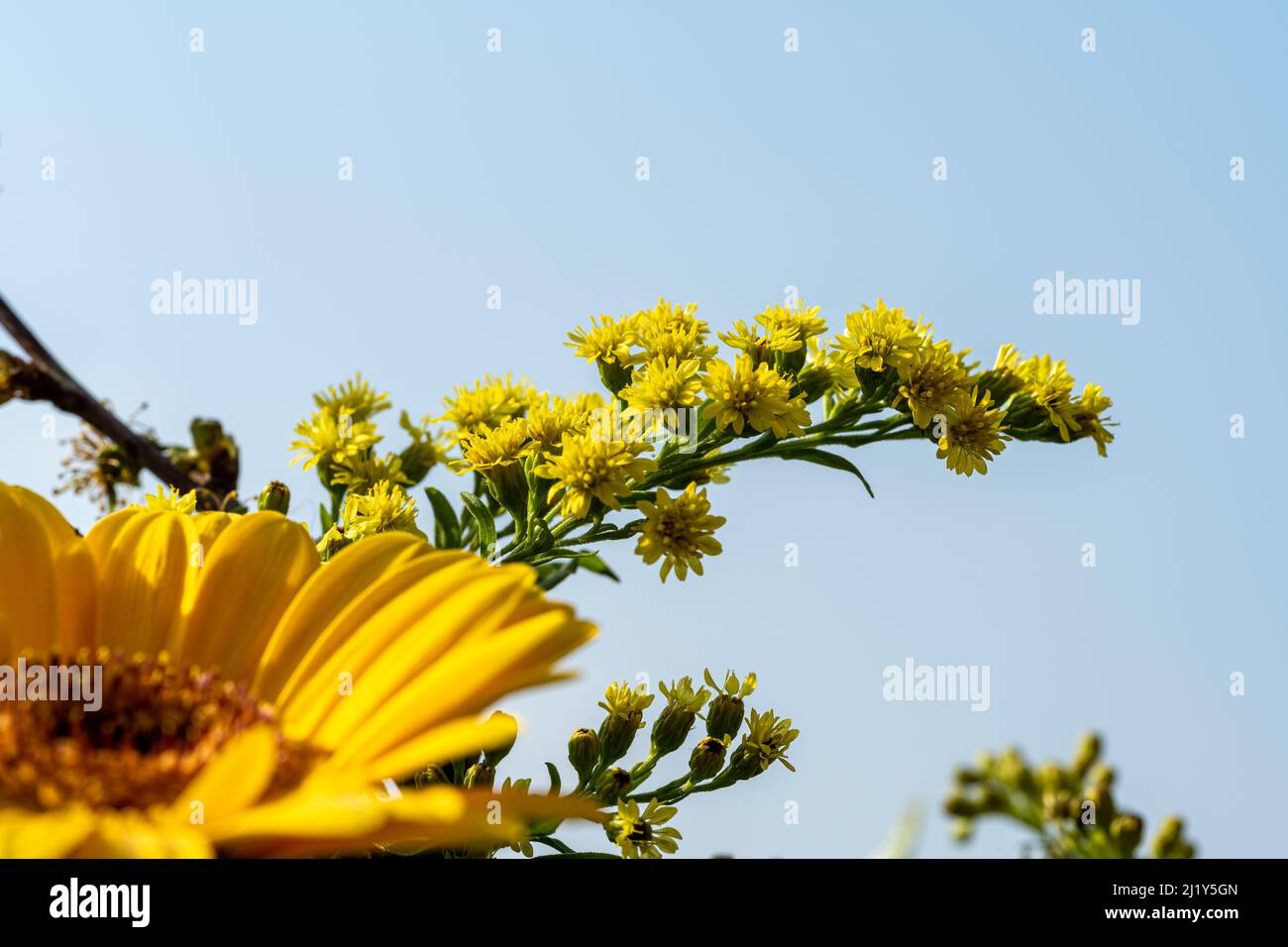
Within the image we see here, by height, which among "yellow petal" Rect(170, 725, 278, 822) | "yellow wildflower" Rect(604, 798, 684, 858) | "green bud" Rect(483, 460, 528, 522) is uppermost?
"green bud" Rect(483, 460, 528, 522)

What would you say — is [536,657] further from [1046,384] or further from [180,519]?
[1046,384]

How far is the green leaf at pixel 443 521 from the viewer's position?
6.25 ft

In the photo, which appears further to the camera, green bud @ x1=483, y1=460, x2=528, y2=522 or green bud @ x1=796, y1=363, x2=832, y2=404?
green bud @ x1=796, y1=363, x2=832, y2=404

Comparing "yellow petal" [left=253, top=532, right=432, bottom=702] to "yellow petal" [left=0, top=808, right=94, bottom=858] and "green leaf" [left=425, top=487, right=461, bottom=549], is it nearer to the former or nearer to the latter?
"yellow petal" [left=0, top=808, right=94, bottom=858]

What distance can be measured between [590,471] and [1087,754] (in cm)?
216

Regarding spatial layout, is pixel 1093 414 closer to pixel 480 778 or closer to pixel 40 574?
pixel 480 778

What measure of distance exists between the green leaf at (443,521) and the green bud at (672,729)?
1.47ft

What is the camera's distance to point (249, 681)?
1168 mm

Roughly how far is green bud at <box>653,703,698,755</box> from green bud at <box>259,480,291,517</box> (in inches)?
28.3

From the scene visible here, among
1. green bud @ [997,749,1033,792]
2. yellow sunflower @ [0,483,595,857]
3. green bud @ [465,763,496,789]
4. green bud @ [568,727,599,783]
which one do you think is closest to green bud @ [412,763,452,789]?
green bud @ [465,763,496,789]

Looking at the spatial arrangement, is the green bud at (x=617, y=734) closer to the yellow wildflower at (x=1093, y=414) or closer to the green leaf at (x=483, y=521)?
the green leaf at (x=483, y=521)

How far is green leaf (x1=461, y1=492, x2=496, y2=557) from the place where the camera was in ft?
5.94

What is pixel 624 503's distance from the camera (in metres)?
1.74
